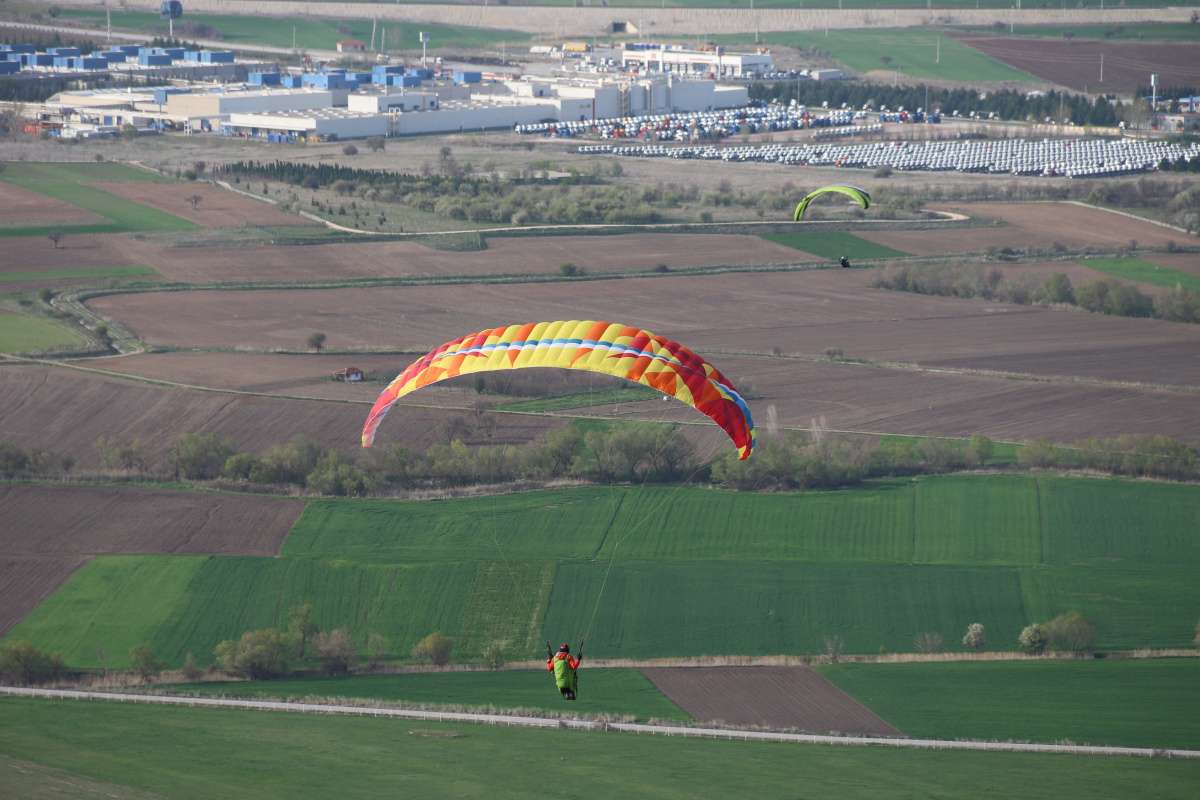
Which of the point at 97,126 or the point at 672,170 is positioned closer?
the point at 672,170

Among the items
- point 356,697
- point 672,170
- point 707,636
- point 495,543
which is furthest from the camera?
point 672,170

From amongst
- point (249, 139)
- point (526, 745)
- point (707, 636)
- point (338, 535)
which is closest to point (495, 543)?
point (338, 535)

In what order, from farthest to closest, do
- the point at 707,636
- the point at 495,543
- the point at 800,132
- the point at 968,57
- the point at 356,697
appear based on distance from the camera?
1. the point at 968,57
2. the point at 800,132
3. the point at 495,543
4. the point at 707,636
5. the point at 356,697

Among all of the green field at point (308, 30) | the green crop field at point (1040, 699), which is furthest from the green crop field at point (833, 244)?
the green field at point (308, 30)

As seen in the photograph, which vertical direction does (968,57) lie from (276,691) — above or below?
above

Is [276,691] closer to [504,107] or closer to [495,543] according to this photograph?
[495,543]

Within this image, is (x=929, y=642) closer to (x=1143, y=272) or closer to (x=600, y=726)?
(x=600, y=726)
